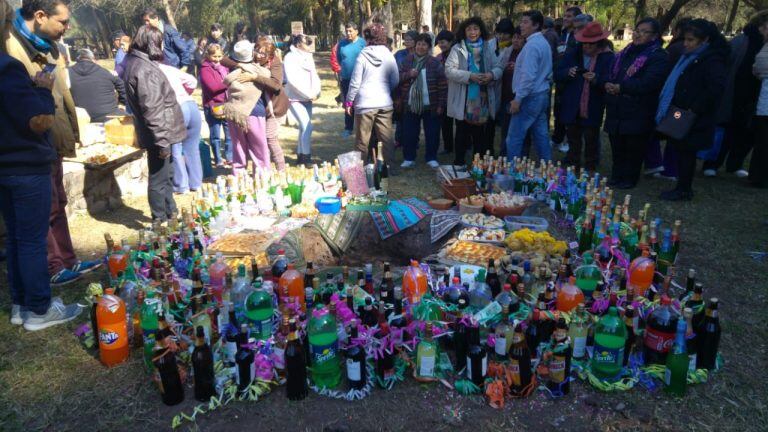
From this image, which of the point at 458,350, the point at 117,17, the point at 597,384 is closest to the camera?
the point at 597,384

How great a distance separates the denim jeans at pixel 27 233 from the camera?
153 inches

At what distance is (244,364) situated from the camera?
11.2 ft

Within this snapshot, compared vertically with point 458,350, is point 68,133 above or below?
above

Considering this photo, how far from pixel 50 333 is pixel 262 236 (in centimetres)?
206

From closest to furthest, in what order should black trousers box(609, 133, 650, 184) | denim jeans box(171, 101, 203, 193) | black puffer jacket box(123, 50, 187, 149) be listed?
black puffer jacket box(123, 50, 187, 149), denim jeans box(171, 101, 203, 193), black trousers box(609, 133, 650, 184)

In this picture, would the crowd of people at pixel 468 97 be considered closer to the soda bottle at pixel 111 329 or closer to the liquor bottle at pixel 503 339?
the soda bottle at pixel 111 329

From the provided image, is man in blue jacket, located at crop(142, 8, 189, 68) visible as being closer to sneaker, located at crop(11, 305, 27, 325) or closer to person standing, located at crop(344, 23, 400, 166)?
person standing, located at crop(344, 23, 400, 166)

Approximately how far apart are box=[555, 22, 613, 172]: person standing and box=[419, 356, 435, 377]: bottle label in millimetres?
5529

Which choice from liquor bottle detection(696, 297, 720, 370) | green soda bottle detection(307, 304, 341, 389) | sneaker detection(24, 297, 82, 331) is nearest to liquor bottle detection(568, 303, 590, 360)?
liquor bottle detection(696, 297, 720, 370)

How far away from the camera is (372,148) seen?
8.45 meters

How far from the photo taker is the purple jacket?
7.96 metres

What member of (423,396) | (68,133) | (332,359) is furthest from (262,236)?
(423,396)

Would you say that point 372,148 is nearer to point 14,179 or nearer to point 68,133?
point 68,133

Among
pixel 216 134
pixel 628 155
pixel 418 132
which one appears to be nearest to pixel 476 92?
pixel 418 132
